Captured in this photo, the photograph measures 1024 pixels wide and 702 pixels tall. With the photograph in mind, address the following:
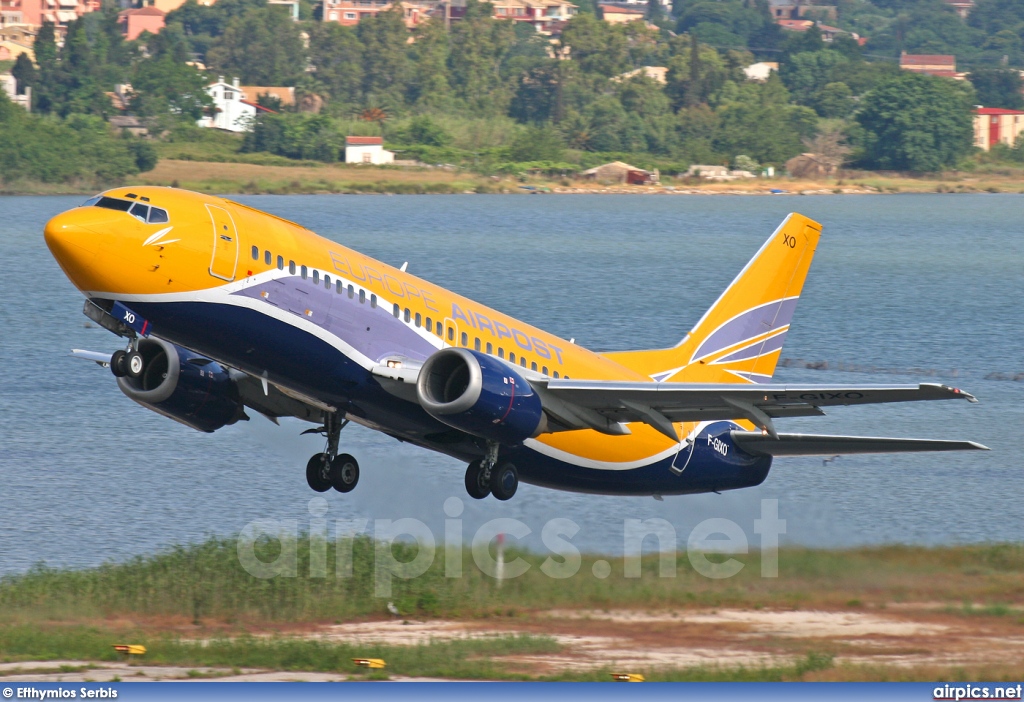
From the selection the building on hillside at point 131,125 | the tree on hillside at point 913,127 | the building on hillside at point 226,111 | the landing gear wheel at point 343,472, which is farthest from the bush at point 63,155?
the landing gear wheel at point 343,472

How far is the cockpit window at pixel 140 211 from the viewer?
28.1 metres

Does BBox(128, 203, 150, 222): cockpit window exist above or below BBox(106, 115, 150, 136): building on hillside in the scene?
above

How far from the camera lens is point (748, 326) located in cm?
4166

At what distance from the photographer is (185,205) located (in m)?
28.9

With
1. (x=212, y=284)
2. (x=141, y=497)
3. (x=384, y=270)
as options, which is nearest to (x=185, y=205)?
(x=212, y=284)

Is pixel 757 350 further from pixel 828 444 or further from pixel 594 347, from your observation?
pixel 594 347

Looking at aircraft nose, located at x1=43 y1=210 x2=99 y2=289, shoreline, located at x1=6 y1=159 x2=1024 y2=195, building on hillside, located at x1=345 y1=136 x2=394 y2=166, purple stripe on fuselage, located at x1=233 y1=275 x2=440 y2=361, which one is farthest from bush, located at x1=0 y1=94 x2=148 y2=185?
aircraft nose, located at x1=43 y1=210 x2=99 y2=289

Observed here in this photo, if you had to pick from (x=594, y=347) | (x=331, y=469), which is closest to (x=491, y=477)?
(x=331, y=469)

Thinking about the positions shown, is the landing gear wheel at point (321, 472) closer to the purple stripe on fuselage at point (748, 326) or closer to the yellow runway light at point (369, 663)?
the yellow runway light at point (369, 663)

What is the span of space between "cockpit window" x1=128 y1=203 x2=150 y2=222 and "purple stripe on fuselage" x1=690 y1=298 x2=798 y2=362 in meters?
17.5

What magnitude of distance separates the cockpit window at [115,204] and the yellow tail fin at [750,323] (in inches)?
633

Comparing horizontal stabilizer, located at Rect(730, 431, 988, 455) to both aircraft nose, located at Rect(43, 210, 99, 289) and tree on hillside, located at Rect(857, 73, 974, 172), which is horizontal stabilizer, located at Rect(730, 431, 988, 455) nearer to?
aircraft nose, located at Rect(43, 210, 99, 289)

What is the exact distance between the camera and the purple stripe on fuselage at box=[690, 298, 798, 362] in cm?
4112

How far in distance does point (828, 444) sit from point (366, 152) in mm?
152409
